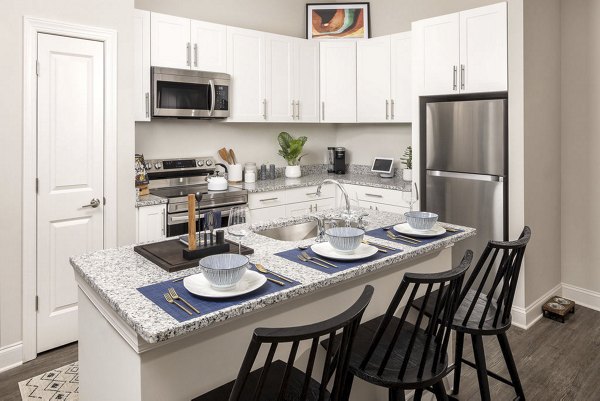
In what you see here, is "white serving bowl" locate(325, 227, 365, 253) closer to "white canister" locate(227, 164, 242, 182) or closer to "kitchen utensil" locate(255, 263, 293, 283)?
"kitchen utensil" locate(255, 263, 293, 283)

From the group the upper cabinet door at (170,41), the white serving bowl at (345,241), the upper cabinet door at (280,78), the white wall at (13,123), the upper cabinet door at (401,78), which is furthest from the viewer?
the upper cabinet door at (280,78)

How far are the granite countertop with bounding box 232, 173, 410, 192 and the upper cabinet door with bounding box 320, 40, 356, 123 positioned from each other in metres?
0.67

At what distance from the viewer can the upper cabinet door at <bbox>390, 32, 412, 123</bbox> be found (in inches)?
168

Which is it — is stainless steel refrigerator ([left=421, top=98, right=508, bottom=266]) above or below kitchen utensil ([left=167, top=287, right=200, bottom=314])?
above

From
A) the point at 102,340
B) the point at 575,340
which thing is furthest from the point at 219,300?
the point at 575,340

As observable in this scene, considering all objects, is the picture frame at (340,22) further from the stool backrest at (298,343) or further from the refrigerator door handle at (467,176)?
the stool backrest at (298,343)

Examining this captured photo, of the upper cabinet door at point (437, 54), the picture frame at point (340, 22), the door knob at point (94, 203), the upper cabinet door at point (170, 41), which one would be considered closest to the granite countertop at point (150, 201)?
the door knob at point (94, 203)

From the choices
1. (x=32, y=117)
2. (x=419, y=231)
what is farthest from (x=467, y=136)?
(x=32, y=117)

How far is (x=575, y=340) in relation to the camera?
3162 millimetres

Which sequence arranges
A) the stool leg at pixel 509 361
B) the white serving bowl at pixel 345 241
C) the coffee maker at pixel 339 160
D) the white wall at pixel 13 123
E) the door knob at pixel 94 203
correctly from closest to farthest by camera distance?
1. the white serving bowl at pixel 345 241
2. the stool leg at pixel 509 361
3. the white wall at pixel 13 123
4. the door knob at pixel 94 203
5. the coffee maker at pixel 339 160

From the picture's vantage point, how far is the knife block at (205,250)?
5.86 ft

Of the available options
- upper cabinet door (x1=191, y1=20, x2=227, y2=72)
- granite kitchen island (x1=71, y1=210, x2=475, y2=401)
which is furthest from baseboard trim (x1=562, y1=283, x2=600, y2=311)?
upper cabinet door (x1=191, y1=20, x2=227, y2=72)

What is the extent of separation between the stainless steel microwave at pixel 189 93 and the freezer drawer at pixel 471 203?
200 centimetres

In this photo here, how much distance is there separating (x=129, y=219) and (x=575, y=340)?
340 centimetres
